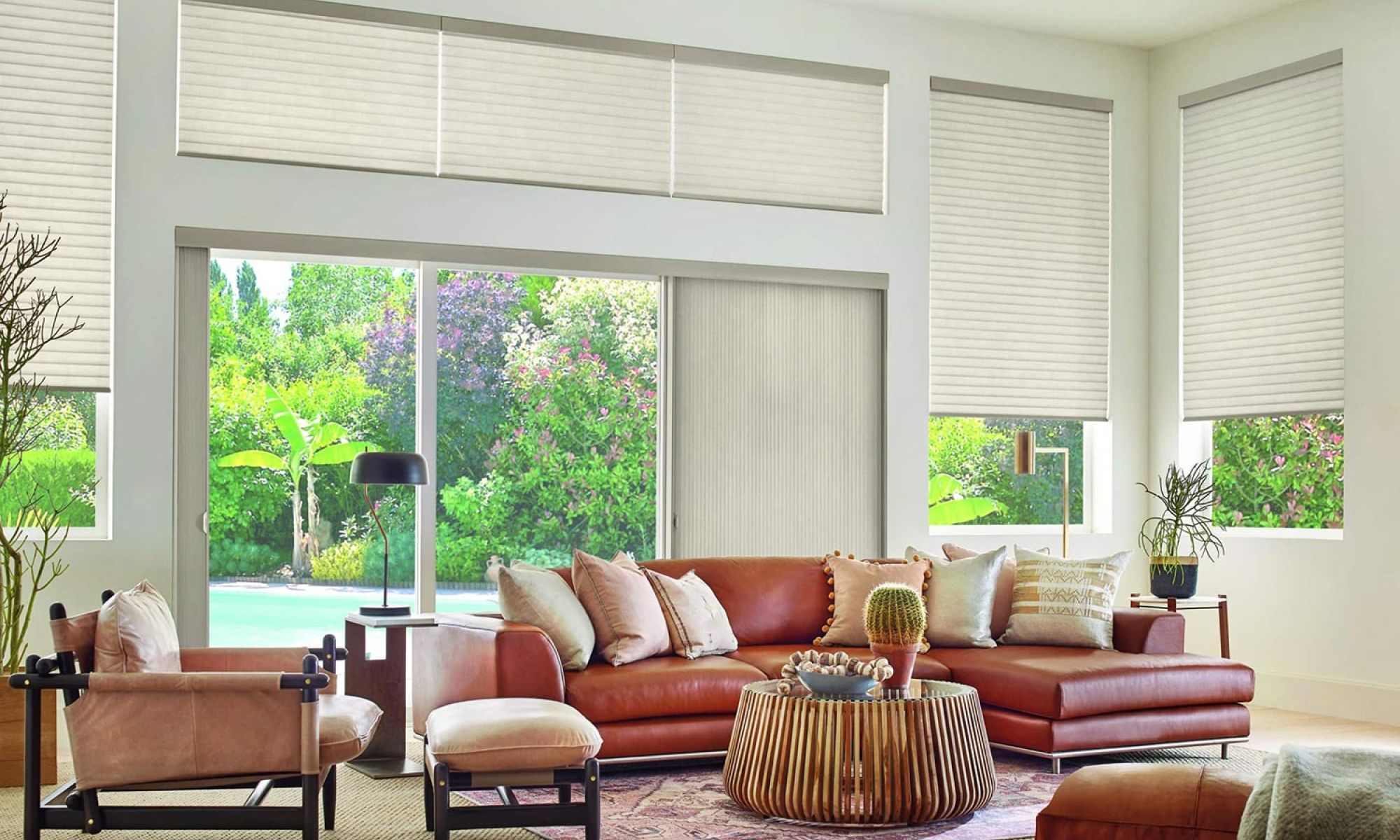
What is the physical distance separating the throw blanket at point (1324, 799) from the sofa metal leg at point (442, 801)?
228 centimetres

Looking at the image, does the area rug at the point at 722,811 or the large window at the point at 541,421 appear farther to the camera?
the large window at the point at 541,421

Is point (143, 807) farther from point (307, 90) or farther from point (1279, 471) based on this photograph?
point (1279, 471)

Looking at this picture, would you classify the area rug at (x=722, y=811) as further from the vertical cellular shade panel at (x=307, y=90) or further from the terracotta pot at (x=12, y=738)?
the vertical cellular shade panel at (x=307, y=90)

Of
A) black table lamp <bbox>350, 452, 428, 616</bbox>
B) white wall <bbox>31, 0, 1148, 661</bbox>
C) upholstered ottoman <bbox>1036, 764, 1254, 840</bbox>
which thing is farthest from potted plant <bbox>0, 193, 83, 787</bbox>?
upholstered ottoman <bbox>1036, 764, 1254, 840</bbox>

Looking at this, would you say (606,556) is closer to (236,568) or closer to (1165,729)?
(236,568)

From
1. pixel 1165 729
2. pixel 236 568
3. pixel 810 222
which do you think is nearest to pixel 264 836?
pixel 236 568

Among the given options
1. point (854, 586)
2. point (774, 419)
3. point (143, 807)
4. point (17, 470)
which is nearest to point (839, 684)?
point (854, 586)

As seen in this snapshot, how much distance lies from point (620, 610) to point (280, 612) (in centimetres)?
184

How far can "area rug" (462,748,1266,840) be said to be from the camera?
437 centimetres

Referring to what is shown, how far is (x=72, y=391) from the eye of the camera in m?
5.99

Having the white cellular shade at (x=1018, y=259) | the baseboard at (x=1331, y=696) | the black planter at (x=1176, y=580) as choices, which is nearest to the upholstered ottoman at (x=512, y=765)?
the black planter at (x=1176, y=580)

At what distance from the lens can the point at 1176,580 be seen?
6867mm

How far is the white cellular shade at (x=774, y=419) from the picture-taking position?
6980 millimetres

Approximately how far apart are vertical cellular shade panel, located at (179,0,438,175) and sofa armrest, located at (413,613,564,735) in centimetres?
237
